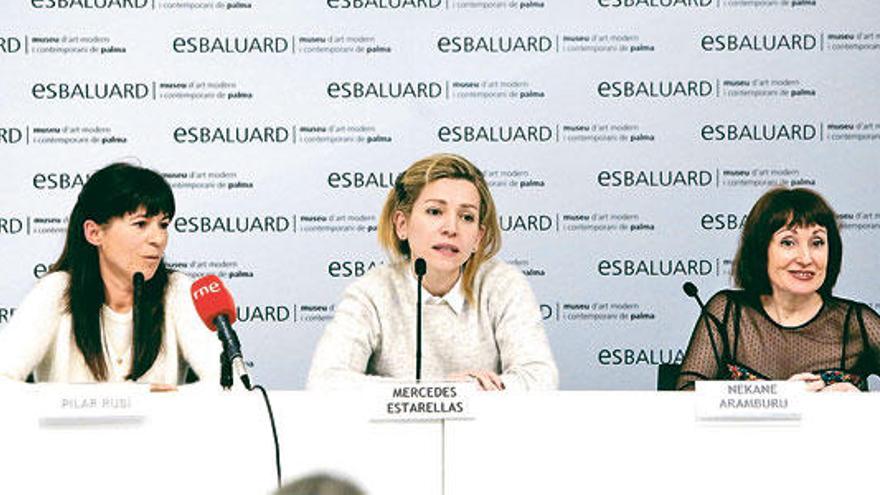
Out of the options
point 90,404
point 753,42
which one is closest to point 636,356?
point 753,42

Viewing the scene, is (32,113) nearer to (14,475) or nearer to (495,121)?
(495,121)

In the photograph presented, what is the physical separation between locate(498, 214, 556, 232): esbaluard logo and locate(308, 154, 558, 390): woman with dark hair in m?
0.93

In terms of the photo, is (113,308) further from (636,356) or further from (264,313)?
(636,356)

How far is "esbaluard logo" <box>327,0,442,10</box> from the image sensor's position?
4582mm

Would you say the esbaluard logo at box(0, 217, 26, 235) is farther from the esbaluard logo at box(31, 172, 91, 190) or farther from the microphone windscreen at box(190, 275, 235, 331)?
the microphone windscreen at box(190, 275, 235, 331)

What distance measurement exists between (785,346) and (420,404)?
50.8 inches

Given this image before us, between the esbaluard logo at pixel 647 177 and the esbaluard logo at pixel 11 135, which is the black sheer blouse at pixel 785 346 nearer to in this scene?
the esbaluard logo at pixel 647 177

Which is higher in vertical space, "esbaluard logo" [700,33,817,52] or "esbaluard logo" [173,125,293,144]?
"esbaluard logo" [700,33,817,52]

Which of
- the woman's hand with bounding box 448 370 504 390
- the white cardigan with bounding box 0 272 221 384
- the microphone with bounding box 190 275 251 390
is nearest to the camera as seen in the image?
the microphone with bounding box 190 275 251 390

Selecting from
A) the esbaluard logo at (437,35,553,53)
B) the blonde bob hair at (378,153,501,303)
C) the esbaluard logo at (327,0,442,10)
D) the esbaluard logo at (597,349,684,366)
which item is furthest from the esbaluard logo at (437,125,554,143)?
the blonde bob hair at (378,153,501,303)

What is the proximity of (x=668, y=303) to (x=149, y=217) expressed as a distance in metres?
1.91

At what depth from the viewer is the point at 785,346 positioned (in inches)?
135

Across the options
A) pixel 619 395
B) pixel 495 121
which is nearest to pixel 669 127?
pixel 495 121

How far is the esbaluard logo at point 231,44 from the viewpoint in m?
4.58
